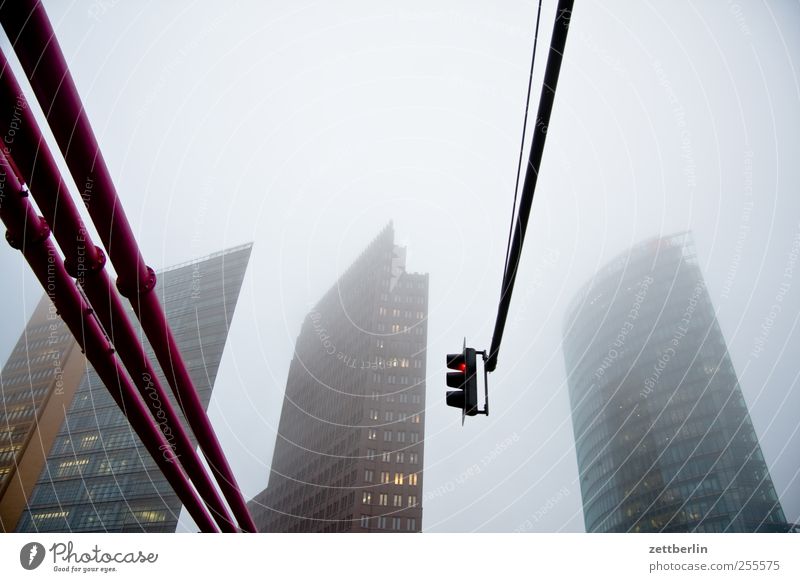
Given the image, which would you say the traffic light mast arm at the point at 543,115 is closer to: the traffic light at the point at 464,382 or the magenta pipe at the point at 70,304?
the traffic light at the point at 464,382

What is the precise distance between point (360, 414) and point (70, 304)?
294 ft

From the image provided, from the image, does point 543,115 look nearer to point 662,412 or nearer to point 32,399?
point 662,412

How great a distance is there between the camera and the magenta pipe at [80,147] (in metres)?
3.91

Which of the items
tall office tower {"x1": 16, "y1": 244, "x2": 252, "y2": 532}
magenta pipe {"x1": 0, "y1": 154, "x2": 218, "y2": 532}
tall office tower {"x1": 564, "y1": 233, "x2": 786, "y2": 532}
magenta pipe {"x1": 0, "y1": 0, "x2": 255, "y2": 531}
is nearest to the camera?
magenta pipe {"x1": 0, "y1": 0, "x2": 255, "y2": 531}

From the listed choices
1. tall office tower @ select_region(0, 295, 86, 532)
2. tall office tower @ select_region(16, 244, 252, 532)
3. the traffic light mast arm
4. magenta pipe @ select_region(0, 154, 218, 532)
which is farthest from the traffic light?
tall office tower @ select_region(16, 244, 252, 532)

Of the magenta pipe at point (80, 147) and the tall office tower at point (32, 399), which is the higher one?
the tall office tower at point (32, 399)

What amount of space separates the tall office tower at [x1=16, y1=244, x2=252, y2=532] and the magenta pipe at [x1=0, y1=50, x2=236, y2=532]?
231 feet

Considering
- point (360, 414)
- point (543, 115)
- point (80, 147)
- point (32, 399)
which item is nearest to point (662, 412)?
point (360, 414)

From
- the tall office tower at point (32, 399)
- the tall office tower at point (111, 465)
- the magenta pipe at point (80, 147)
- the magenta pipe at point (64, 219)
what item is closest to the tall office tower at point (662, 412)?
the tall office tower at point (111, 465)

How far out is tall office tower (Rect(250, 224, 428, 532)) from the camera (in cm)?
8244

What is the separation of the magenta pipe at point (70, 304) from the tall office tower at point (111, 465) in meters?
66.1

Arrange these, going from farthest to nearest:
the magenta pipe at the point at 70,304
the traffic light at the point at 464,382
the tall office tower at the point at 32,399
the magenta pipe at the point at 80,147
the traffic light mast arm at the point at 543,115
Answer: the tall office tower at the point at 32,399 < the magenta pipe at the point at 70,304 < the traffic light at the point at 464,382 < the magenta pipe at the point at 80,147 < the traffic light mast arm at the point at 543,115

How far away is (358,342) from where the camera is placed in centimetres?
11288

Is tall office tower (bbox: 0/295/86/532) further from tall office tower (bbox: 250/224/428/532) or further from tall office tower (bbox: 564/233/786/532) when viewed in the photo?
tall office tower (bbox: 564/233/786/532)
